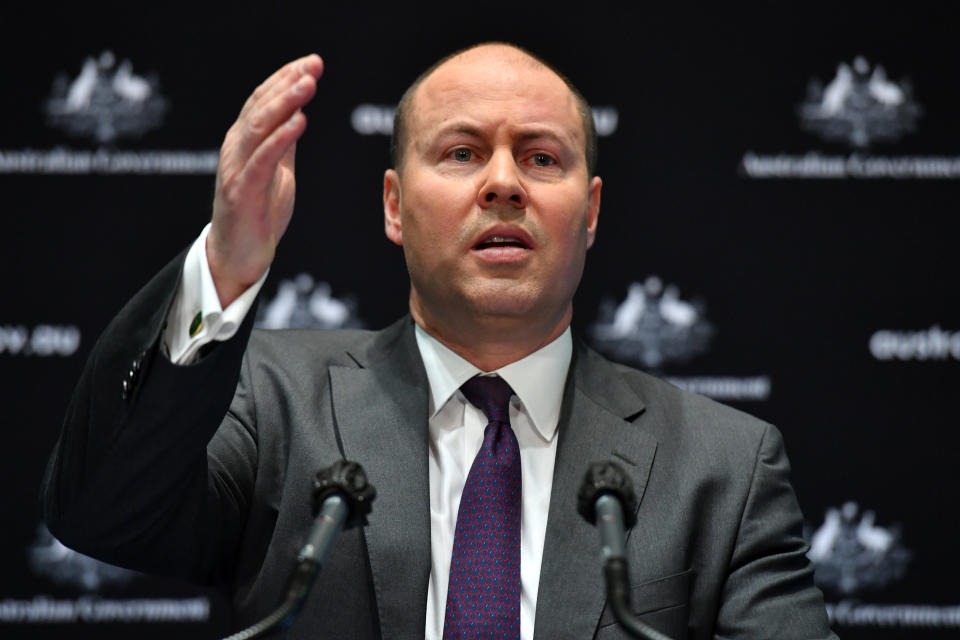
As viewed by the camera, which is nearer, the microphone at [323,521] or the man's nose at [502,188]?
the microphone at [323,521]

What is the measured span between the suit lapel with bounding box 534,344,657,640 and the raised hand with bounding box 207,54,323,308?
30.4 inches

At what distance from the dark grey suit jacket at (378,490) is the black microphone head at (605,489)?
0.50m

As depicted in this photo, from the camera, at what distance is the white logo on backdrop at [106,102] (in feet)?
10.7

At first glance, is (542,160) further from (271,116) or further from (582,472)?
(271,116)

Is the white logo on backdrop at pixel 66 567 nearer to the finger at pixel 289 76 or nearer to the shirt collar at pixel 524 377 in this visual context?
the shirt collar at pixel 524 377

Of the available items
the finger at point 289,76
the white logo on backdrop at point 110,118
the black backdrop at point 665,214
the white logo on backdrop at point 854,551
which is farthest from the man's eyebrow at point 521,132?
the white logo on backdrop at point 854,551

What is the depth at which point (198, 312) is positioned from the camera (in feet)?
5.75

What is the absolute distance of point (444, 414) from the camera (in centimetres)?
232

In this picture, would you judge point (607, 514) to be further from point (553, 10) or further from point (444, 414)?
point (553, 10)

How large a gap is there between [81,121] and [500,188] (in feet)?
5.21

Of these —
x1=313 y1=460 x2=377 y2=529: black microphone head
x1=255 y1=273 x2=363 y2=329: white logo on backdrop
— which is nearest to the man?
x1=313 y1=460 x2=377 y2=529: black microphone head

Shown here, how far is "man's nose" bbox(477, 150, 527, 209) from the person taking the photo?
2246mm

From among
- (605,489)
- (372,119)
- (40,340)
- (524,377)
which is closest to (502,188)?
(524,377)

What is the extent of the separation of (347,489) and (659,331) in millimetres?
1893
